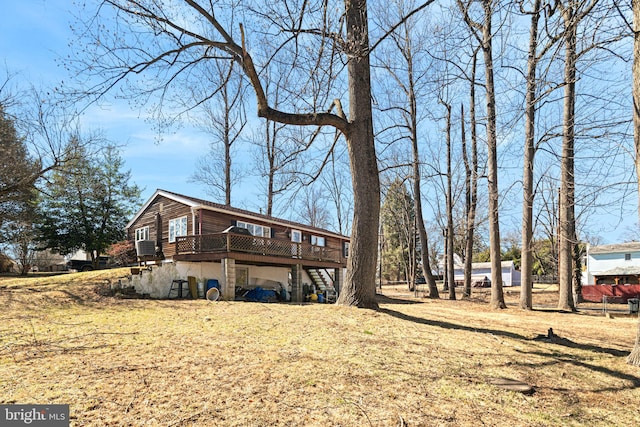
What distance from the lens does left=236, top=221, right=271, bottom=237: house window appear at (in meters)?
19.7

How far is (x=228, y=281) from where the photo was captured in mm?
14836

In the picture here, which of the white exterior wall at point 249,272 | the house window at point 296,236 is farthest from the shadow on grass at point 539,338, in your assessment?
the house window at point 296,236

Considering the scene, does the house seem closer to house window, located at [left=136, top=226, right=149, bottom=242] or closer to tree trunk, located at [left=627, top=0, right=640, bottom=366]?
house window, located at [left=136, top=226, right=149, bottom=242]

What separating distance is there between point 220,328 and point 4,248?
30.2 m

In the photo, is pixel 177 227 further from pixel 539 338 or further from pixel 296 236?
pixel 539 338

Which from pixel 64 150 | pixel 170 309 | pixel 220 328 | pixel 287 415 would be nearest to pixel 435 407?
pixel 287 415

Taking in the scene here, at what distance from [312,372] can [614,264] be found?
41484mm

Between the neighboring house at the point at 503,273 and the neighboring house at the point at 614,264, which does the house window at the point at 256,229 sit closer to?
the neighboring house at the point at 614,264

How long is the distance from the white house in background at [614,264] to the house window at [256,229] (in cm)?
3225

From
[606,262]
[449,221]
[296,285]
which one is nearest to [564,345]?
A: [296,285]

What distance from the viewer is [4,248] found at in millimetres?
27781

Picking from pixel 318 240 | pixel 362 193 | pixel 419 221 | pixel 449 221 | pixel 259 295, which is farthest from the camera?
pixel 318 240

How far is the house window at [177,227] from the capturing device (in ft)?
61.1

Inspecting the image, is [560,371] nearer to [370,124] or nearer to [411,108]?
[370,124]
